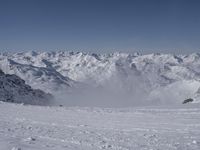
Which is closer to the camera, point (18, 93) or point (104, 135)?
point (104, 135)

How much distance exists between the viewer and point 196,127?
22984 millimetres

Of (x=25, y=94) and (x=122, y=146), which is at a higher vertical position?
(x=25, y=94)

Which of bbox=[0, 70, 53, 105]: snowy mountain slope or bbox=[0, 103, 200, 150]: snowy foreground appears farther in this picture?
bbox=[0, 70, 53, 105]: snowy mountain slope

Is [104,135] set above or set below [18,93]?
below

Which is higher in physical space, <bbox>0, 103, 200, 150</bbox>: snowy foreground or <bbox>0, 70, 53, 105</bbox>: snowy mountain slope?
<bbox>0, 70, 53, 105</bbox>: snowy mountain slope

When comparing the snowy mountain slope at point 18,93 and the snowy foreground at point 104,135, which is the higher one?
the snowy mountain slope at point 18,93

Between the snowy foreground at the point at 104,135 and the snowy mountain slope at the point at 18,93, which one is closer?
the snowy foreground at the point at 104,135

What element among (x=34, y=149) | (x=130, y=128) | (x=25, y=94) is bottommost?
(x=34, y=149)

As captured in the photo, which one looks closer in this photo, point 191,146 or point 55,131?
point 191,146

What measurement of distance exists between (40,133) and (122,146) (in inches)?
223

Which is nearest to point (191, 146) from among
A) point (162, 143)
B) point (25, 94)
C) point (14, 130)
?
point (162, 143)

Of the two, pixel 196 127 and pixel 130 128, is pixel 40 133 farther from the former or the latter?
pixel 196 127

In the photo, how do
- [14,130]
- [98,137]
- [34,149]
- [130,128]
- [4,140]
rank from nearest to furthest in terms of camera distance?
[34,149], [4,140], [98,137], [14,130], [130,128]

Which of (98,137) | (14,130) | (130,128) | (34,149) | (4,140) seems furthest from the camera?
(130,128)
